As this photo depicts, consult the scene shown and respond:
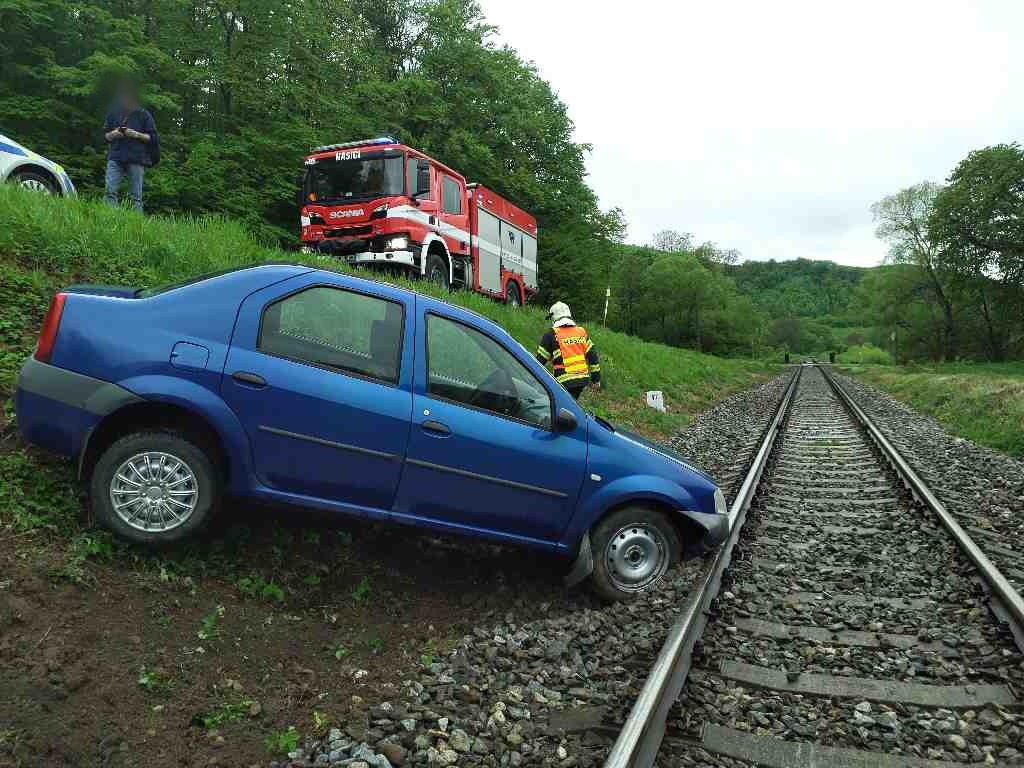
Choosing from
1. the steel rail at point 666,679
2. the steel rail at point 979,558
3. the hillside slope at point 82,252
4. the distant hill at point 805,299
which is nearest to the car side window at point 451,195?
the hillside slope at point 82,252

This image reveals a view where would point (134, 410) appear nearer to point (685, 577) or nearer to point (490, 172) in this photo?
point (685, 577)

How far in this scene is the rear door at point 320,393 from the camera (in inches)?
148

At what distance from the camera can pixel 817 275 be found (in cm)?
18400

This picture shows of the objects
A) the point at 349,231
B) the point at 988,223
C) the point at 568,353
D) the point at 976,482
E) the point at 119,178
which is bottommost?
the point at 976,482

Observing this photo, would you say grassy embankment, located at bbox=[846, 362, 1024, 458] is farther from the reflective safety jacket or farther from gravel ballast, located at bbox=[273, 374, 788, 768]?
gravel ballast, located at bbox=[273, 374, 788, 768]

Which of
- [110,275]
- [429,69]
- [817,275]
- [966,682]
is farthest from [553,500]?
[817,275]

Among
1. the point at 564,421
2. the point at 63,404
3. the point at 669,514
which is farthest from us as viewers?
the point at 669,514

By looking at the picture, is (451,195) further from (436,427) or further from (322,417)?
(322,417)

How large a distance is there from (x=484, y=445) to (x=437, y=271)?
10460 millimetres

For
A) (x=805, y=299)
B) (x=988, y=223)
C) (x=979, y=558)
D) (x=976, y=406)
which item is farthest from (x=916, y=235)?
(x=805, y=299)

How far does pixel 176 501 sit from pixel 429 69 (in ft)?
102

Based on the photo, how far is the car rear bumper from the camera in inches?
141

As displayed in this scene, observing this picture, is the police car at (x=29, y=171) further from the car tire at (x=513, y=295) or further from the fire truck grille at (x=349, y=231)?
the car tire at (x=513, y=295)

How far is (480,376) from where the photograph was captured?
4.44 m
